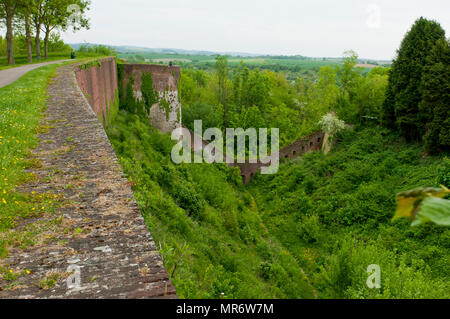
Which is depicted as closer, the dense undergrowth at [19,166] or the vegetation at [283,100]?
the dense undergrowth at [19,166]

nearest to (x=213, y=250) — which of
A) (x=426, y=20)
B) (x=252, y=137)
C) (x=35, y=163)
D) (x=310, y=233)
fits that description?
(x=310, y=233)

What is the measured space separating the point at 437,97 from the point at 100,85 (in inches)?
718

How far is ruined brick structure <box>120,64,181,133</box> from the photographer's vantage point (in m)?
21.8

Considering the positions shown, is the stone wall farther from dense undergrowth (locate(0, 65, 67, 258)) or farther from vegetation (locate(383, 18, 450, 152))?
vegetation (locate(383, 18, 450, 152))

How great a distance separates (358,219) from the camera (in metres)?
16.9

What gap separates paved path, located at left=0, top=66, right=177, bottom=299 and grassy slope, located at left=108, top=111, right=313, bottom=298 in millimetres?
1461

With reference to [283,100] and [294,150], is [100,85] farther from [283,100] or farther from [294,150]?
[283,100]

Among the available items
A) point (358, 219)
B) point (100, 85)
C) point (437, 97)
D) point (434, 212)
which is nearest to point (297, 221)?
point (358, 219)

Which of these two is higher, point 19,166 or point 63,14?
point 63,14

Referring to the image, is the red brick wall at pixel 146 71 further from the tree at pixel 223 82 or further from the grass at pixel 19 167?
the tree at pixel 223 82

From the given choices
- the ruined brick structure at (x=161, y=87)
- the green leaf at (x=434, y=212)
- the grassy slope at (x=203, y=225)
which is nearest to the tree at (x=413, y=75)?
the grassy slope at (x=203, y=225)

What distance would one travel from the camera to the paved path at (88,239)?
2939 millimetres

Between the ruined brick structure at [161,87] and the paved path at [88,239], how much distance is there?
16.7 meters

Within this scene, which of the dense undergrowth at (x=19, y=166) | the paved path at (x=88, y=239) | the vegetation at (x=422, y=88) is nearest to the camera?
the paved path at (x=88, y=239)
